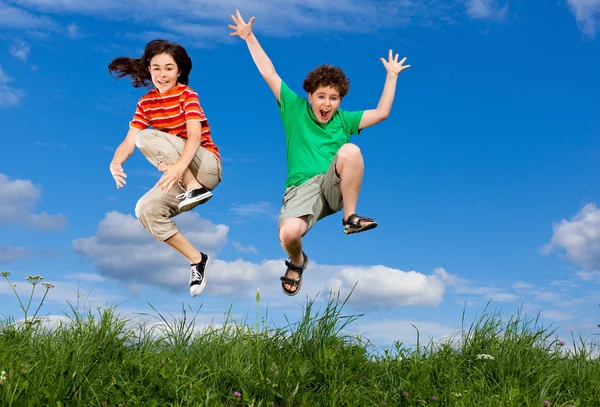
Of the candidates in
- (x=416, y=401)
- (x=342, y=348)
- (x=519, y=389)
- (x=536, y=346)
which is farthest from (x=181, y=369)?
(x=536, y=346)

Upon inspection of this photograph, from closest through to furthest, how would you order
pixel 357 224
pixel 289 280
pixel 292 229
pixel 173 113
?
pixel 357 224, pixel 292 229, pixel 173 113, pixel 289 280

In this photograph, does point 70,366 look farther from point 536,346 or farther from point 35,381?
point 536,346

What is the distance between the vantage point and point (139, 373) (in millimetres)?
4938

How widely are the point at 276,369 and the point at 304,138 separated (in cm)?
295

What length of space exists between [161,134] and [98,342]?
246cm

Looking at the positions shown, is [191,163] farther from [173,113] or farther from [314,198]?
[314,198]

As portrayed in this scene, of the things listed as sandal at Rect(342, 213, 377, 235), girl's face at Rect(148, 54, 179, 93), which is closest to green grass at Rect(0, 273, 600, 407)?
sandal at Rect(342, 213, 377, 235)

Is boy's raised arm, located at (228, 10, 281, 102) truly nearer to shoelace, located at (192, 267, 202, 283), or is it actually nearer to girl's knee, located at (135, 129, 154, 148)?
Answer: girl's knee, located at (135, 129, 154, 148)

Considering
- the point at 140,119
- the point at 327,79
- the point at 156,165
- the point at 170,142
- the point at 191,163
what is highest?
the point at 327,79

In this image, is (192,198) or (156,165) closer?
(192,198)

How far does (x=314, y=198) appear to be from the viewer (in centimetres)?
678

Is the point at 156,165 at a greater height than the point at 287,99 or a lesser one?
lesser

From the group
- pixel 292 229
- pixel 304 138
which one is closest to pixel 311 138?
pixel 304 138

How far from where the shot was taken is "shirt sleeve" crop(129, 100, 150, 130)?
7043 millimetres
